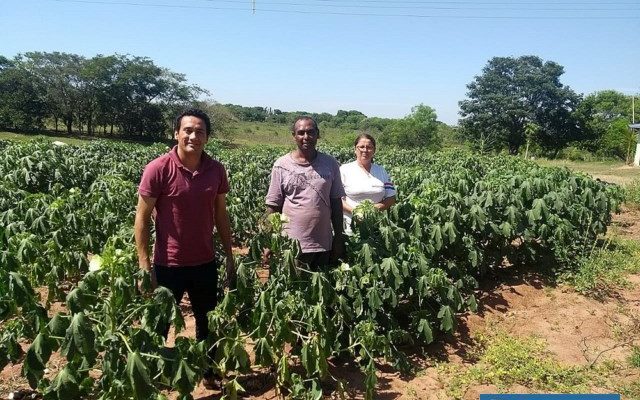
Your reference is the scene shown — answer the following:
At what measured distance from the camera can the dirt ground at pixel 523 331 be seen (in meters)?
→ 3.03

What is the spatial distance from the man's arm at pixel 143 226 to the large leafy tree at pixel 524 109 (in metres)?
32.6

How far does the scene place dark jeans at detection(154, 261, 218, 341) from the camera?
2.54 metres

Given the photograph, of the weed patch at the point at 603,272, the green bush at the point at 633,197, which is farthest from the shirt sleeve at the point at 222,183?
the green bush at the point at 633,197

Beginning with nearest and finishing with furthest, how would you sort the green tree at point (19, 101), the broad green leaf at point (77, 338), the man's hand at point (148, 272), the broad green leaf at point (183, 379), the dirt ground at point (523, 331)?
1. the broad green leaf at point (77, 338)
2. the broad green leaf at point (183, 379)
3. the man's hand at point (148, 272)
4. the dirt ground at point (523, 331)
5. the green tree at point (19, 101)

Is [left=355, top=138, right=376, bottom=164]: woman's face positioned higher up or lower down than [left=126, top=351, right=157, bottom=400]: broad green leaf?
higher up

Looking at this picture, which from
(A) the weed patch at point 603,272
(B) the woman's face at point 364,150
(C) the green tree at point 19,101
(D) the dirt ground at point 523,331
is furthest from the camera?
(C) the green tree at point 19,101

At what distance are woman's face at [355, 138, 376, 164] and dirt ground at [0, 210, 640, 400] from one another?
1511 mm

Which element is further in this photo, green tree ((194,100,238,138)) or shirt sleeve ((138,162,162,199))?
green tree ((194,100,238,138))

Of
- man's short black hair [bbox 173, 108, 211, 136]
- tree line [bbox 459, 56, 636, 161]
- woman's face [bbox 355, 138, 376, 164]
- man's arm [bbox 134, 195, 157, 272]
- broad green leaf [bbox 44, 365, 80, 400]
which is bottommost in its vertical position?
broad green leaf [bbox 44, 365, 80, 400]

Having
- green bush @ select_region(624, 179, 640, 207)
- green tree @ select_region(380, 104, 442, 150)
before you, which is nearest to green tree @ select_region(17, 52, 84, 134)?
green tree @ select_region(380, 104, 442, 150)

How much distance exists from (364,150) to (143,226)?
1864 mm

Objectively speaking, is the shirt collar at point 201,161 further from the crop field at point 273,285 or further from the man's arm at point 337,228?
the man's arm at point 337,228

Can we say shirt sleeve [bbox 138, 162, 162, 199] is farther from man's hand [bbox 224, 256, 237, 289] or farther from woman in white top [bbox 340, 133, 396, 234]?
woman in white top [bbox 340, 133, 396, 234]

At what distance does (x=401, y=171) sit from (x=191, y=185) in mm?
5182
